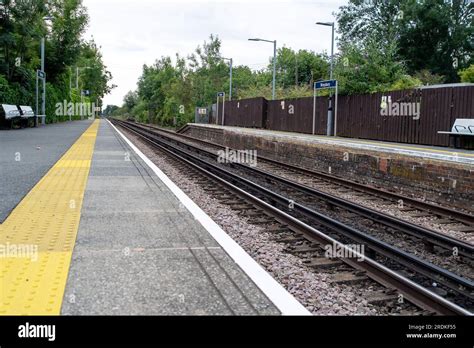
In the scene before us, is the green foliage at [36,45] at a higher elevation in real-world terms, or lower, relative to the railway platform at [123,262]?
higher

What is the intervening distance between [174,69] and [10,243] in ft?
224

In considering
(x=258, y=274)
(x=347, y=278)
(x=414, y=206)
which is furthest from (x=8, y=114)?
(x=347, y=278)

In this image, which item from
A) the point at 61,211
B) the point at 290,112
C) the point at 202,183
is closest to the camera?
the point at 61,211

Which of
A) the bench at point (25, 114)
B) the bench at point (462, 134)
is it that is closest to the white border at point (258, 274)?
the bench at point (462, 134)

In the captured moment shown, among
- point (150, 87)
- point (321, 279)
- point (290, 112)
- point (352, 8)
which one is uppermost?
point (352, 8)

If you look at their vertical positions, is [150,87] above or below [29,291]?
above

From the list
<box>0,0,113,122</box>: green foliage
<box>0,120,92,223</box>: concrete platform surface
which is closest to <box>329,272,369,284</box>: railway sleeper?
<box>0,120,92,223</box>: concrete platform surface

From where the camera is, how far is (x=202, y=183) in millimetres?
12641

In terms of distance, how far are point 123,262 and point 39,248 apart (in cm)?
108

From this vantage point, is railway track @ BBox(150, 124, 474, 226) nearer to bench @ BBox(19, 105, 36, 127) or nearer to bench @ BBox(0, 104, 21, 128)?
bench @ BBox(0, 104, 21, 128)

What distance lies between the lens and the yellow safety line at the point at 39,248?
13.6 feet

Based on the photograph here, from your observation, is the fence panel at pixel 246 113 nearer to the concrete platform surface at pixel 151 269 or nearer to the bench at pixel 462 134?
the bench at pixel 462 134

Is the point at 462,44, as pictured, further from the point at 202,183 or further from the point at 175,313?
the point at 175,313
